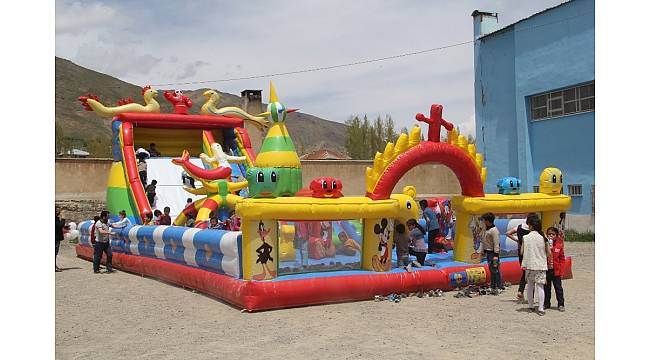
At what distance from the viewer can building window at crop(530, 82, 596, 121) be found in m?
17.8

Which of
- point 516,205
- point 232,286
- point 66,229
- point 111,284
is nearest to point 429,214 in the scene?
point 516,205

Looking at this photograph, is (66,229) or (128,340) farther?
(66,229)

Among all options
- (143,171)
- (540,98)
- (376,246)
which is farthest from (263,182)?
A: (540,98)

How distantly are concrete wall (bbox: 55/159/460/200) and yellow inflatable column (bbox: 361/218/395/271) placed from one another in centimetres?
1535

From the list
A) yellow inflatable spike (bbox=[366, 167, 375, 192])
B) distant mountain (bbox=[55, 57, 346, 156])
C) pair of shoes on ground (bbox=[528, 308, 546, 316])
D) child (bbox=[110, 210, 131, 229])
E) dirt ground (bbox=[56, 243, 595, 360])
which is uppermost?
distant mountain (bbox=[55, 57, 346, 156])

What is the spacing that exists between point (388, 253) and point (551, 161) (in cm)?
1173

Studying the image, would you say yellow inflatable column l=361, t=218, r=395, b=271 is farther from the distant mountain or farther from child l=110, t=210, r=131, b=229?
the distant mountain

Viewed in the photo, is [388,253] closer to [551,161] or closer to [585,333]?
[585,333]

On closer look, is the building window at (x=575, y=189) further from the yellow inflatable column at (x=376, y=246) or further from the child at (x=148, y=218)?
the child at (x=148, y=218)

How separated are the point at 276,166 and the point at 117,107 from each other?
23.9 ft

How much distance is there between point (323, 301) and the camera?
8242 mm

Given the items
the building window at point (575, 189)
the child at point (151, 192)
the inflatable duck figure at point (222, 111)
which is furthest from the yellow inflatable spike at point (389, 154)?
the building window at point (575, 189)

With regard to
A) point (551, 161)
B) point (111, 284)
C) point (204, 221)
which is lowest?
point (111, 284)

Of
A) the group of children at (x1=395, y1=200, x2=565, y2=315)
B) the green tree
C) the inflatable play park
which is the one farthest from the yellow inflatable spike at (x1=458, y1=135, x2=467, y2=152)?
the green tree
